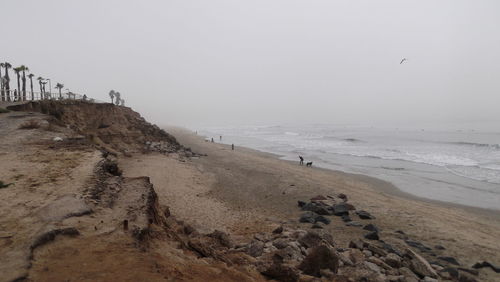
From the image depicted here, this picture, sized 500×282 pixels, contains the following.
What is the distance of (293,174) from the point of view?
2156 centimetres

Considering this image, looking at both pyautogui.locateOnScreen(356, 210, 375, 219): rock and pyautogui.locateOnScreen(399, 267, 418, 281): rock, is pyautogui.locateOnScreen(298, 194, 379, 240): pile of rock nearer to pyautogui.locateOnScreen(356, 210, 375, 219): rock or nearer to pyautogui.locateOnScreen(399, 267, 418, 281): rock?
pyautogui.locateOnScreen(356, 210, 375, 219): rock

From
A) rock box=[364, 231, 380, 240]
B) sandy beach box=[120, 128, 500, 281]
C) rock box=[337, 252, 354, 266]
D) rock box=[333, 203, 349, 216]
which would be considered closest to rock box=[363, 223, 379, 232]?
sandy beach box=[120, 128, 500, 281]

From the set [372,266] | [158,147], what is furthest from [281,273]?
[158,147]

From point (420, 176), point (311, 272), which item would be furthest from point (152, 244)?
point (420, 176)

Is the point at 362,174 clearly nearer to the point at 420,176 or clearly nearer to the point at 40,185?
the point at 420,176

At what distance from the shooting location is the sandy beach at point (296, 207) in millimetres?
10852

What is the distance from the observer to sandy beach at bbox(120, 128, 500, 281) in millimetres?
10852

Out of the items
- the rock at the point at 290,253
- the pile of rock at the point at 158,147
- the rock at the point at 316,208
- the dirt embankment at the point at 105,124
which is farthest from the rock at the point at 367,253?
the pile of rock at the point at 158,147

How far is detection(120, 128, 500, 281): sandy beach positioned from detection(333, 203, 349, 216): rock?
66 cm

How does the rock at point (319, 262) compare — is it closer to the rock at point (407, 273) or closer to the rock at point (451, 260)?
the rock at point (407, 273)

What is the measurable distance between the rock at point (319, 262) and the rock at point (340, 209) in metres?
6.25

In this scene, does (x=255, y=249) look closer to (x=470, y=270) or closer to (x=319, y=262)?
(x=319, y=262)

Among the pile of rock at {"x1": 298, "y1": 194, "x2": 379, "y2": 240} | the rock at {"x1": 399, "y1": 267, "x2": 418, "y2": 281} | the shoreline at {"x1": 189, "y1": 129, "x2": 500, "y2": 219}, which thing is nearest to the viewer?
the rock at {"x1": 399, "y1": 267, "x2": 418, "y2": 281}

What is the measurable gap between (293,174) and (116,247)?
56.4 ft
